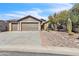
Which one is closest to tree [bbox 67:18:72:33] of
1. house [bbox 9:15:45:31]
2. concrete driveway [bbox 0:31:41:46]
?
house [bbox 9:15:45:31]

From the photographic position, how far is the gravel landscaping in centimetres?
597

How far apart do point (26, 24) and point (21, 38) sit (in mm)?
466

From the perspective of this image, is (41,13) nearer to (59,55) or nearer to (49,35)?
(49,35)

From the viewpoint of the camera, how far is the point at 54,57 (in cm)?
577

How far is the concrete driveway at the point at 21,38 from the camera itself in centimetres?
595

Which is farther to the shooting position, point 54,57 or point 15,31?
point 15,31

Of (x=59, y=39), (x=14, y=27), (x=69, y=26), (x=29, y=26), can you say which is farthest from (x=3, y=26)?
(x=69, y=26)

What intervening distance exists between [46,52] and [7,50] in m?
0.92

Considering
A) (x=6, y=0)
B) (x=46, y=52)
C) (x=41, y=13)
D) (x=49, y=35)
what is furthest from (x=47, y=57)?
(x=6, y=0)

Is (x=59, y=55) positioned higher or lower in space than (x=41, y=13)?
lower

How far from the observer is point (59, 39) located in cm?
607

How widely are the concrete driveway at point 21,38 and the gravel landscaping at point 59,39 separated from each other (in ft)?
0.57

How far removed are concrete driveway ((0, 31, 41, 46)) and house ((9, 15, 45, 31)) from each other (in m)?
0.14

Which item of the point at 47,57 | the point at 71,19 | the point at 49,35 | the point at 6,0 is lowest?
the point at 47,57
